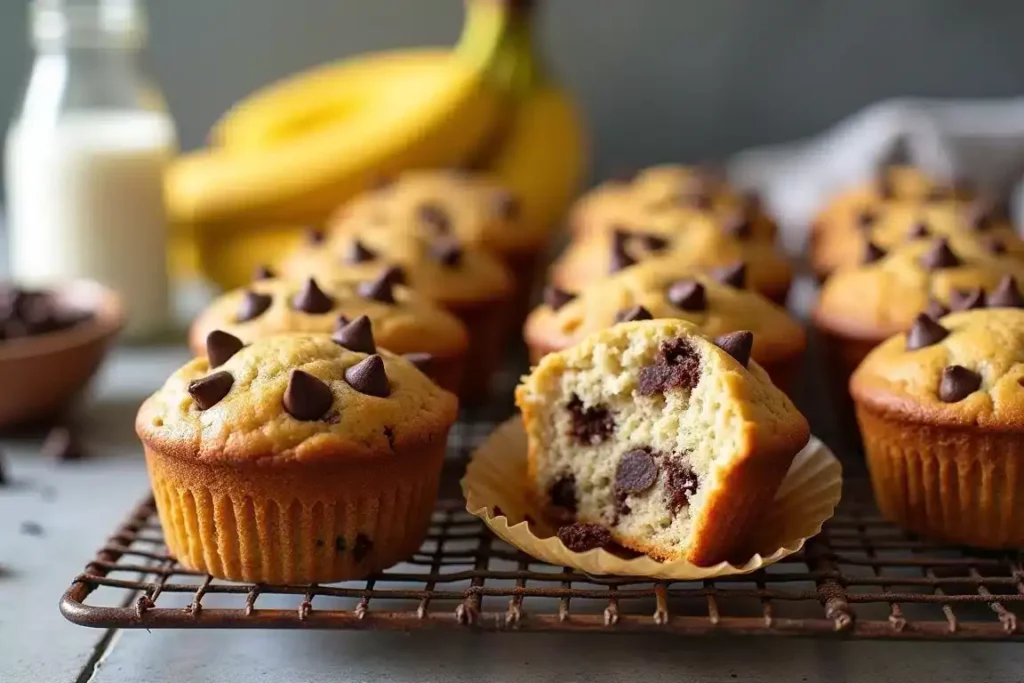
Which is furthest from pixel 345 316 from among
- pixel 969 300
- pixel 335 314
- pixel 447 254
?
pixel 969 300

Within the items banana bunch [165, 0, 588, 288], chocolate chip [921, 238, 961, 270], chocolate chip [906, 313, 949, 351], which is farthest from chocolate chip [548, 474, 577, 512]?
banana bunch [165, 0, 588, 288]

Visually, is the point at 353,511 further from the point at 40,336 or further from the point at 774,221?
the point at 774,221

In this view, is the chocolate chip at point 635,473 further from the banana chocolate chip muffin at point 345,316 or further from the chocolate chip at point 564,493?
the banana chocolate chip muffin at point 345,316

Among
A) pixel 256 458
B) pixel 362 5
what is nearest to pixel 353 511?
pixel 256 458

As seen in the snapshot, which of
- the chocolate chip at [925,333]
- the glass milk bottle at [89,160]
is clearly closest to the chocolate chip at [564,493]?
the chocolate chip at [925,333]

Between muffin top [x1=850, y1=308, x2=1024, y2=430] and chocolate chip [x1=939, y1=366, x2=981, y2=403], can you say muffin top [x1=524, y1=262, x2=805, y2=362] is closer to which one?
muffin top [x1=850, y1=308, x2=1024, y2=430]

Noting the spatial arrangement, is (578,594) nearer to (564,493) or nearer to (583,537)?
(583,537)
